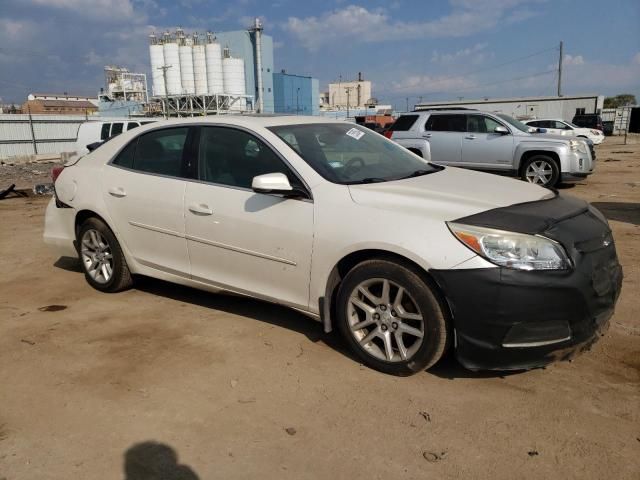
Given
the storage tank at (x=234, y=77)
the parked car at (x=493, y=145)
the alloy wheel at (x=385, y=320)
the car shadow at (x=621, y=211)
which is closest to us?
the alloy wheel at (x=385, y=320)

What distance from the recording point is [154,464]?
8.55 feet

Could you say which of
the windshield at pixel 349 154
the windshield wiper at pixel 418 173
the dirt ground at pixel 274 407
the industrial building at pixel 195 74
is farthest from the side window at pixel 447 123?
the industrial building at pixel 195 74

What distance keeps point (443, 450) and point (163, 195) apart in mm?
2876

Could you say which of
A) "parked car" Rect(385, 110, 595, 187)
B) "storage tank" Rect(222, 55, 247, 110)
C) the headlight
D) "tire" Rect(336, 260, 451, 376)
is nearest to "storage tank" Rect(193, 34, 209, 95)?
"storage tank" Rect(222, 55, 247, 110)

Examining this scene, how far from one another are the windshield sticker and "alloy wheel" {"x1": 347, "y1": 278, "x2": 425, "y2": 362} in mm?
1592

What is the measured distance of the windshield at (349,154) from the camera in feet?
12.4

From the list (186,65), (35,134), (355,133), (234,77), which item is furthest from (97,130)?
(186,65)

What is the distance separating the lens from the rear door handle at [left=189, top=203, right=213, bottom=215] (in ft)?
13.1

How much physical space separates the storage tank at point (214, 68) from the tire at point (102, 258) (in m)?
57.4

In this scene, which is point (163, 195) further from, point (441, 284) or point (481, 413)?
point (481, 413)

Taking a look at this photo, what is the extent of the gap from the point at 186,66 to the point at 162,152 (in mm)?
60120

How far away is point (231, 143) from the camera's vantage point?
4117 millimetres

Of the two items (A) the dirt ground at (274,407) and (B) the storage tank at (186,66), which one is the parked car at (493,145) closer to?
(A) the dirt ground at (274,407)

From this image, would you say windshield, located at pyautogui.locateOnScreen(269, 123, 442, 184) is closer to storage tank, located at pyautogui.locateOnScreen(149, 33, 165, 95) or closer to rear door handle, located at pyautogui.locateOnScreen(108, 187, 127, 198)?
rear door handle, located at pyautogui.locateOnScreen(108, 187, 127, 198)
